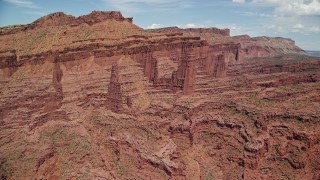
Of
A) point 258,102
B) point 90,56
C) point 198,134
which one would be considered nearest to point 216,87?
point 258,102

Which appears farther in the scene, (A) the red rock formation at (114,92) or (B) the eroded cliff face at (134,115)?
(A) the red rock formation at (114,92)

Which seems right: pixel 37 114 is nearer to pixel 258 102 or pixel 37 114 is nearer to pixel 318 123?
pixel 258 102

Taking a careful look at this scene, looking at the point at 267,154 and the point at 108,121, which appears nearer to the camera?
the point at 267,154

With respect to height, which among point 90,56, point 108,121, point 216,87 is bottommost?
point 108,121

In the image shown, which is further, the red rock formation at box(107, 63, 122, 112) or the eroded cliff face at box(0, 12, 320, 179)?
the red rock formation at box(107, 63, 122, 112)
